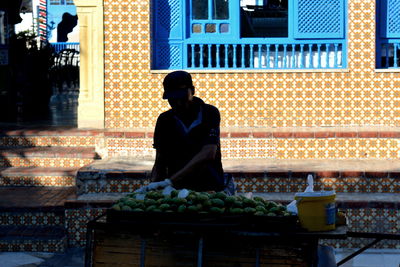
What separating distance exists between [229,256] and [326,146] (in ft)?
18.5

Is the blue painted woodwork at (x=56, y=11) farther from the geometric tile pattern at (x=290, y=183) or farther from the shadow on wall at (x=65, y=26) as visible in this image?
the geometric tile pattern at (x=290, y=183)

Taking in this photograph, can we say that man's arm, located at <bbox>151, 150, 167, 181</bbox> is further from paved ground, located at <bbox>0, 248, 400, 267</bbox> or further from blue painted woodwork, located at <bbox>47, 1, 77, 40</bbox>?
blue painted woodwork, located at <bbox>47, 1, 77, 40</bbox>

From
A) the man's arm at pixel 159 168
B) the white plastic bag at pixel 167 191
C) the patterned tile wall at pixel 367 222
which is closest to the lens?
the white plastic bag at pixel 167 191

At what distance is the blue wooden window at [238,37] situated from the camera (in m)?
10.3

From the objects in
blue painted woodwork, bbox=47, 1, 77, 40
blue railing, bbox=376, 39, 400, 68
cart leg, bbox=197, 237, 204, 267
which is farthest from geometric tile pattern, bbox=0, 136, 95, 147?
blue painted woodwork, bbox=47, 1, 77, 40

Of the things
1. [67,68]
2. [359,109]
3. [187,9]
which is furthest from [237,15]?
[67,68]

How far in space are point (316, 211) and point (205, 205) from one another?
1.86ft

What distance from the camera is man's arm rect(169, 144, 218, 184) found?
4.66m

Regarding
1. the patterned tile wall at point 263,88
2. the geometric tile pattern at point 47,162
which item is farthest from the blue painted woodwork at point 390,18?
the geometric tile pattern at point 47,162

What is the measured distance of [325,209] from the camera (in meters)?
3.83

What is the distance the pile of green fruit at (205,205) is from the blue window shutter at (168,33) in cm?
655

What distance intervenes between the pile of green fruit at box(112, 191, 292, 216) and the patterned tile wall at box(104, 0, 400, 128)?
612cm

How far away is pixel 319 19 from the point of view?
1034cm

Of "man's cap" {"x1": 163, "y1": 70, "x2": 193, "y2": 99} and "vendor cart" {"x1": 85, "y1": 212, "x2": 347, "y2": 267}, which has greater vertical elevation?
"man's cap" {"x1": 163, "y1": 70, "x2": 193, "y2": 99}
